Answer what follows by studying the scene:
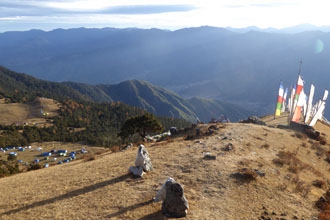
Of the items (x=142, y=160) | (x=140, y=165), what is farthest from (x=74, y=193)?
(x=142, y=160)

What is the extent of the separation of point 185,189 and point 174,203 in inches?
128

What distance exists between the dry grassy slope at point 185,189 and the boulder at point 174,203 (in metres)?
0.47

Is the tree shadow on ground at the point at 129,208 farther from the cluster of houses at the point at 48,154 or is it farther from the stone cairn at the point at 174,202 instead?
the cluster of houses at the point at 48,154

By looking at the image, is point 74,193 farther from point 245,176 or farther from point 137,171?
point 245,176

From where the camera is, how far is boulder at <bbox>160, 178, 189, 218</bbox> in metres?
17.2

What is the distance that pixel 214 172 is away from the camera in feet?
76.1

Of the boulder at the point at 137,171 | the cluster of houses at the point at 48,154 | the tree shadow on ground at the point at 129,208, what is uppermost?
the boulder at the point at 137,171

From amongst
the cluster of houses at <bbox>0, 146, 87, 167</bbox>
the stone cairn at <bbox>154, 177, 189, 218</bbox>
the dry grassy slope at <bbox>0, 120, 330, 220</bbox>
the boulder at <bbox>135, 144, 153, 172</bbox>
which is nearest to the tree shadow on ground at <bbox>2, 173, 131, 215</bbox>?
the dry grassy slope at <bbox>0, 120, 330, 220</bbox>

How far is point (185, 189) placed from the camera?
2053cm

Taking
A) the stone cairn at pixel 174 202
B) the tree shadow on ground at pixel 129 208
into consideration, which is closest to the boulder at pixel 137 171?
the tree shadow on ground at pixel 129 208

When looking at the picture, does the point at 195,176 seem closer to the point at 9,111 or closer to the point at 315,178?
the point at 315,178

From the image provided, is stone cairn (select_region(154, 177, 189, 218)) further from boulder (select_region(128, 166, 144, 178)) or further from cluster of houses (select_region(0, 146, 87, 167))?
cluster of houses (select_region(0, 146, 87, 167))

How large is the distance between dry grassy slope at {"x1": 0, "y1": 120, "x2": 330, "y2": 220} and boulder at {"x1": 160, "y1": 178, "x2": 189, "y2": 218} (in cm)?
47

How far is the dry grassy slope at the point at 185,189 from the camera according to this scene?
59.5 feet
